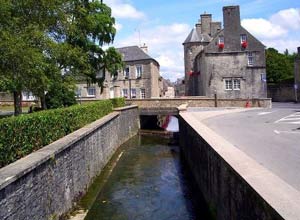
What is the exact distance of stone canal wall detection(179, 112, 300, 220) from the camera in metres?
6.15

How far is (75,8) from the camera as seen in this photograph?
25.2m

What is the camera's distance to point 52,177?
39.3 feet

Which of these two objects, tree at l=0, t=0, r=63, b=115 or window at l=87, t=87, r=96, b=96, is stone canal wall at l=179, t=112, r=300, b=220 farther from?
window at l=87, t=87, r=96, b=96

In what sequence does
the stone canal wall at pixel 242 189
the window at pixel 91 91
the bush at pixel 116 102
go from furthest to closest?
the window at pixel 91 91, the bush at pixel 116 102, the stone canal wall at pixel 242 189

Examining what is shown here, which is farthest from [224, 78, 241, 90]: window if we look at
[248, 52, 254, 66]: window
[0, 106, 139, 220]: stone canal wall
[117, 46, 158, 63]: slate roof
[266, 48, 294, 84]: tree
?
[0, 106, 139, 220]: stone canal wall

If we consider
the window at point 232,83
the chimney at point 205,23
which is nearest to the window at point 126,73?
the window at point 232,83

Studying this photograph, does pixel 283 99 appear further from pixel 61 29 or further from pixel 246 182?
pixel 246 182

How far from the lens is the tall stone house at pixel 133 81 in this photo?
195 ft

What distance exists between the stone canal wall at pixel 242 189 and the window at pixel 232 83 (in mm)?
42157

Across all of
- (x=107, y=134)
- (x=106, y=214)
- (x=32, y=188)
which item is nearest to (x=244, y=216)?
(x=32, y=188)

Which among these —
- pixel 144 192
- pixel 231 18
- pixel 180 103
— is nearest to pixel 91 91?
pixel 180 103

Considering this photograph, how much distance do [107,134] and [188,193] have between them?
397 inches

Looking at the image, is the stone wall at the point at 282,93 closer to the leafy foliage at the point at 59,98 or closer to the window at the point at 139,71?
the window at the point at 139,71

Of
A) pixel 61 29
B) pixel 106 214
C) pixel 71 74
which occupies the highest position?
pixel 61 29
